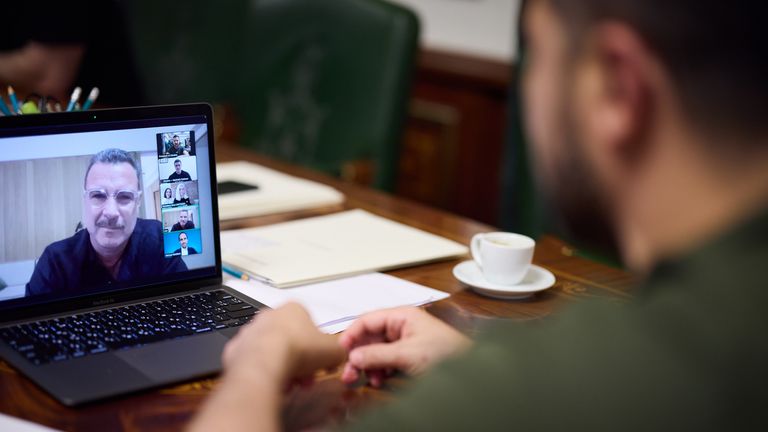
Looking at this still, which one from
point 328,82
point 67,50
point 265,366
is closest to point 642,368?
point 265,366

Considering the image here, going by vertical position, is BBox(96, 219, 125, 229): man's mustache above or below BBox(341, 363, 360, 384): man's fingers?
above

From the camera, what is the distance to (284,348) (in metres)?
0.89

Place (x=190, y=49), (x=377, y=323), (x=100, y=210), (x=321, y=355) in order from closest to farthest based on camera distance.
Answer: (x=321, y=355) → (x=377, y=323) → (x=100, y=210) → (x=190, y=49)

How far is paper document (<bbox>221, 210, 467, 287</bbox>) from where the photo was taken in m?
1.39

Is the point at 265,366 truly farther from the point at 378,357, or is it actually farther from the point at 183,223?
the point at 183,223

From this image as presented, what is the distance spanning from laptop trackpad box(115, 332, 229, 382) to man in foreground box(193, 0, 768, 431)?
0.48 meters

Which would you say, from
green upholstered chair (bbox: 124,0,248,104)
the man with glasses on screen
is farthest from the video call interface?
green upholstered chair (bbox: 124,0,248,104)

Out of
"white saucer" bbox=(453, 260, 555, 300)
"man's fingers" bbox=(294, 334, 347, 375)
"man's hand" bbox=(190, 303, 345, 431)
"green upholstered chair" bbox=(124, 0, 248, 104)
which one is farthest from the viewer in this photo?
"green upholstered chair" bbox=(124, 0, 248, 104)

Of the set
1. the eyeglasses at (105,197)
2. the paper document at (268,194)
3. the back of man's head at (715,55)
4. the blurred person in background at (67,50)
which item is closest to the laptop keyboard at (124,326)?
the eyeglasses at (105,197)

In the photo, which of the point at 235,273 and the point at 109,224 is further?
the point at 235,273

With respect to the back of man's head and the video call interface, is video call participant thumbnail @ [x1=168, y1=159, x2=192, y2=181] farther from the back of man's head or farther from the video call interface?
the back of man's head

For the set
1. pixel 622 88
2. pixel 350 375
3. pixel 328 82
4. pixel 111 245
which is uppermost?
pixel 622 88

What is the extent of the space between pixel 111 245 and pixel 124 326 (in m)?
0.12

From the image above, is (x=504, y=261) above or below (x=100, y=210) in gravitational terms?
below
